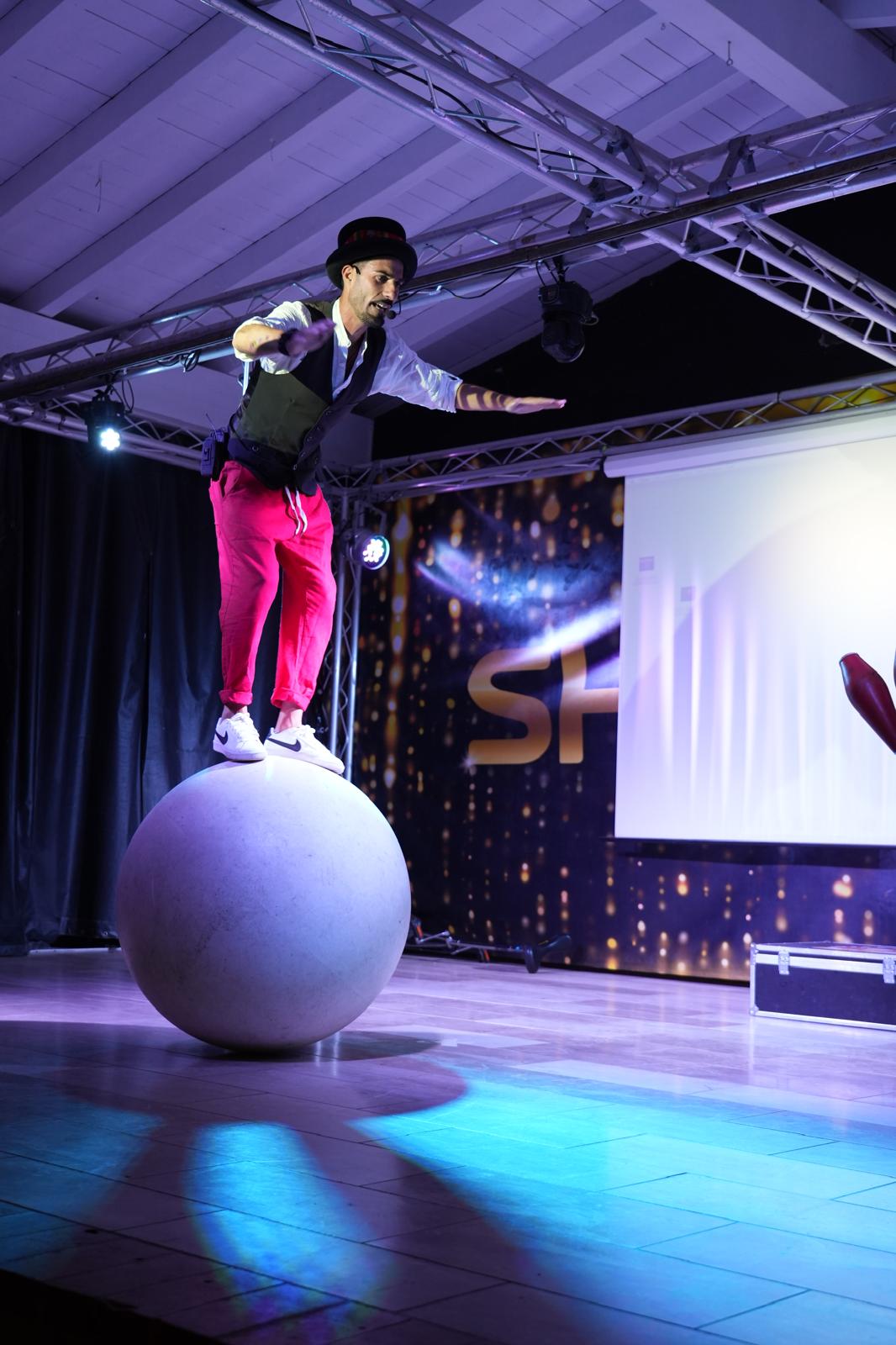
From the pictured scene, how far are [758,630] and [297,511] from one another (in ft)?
16.5

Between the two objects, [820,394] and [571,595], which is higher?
[820,394]

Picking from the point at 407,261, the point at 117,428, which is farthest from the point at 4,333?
the point at 407,261

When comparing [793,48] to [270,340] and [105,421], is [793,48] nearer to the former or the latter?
[270,340]

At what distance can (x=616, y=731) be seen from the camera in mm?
9500

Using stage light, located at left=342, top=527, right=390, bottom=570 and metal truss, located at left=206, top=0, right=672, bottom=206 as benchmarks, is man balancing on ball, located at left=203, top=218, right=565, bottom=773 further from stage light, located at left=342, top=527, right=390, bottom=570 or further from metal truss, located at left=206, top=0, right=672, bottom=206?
stage light, located at left=342, top=527, right=390, bottom=570

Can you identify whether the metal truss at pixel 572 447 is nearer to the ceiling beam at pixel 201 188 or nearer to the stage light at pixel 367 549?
the stage light at pixel 367 549

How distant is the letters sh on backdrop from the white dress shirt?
17.9 feet

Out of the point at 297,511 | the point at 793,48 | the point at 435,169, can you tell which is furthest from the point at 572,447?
the point at 297,511

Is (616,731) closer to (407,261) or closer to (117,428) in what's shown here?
(117,428)

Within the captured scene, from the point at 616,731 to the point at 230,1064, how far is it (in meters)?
5.29

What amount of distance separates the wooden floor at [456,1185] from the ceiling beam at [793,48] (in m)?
4.51

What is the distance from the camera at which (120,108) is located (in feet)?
23.8

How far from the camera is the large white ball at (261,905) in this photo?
4230 millimetres

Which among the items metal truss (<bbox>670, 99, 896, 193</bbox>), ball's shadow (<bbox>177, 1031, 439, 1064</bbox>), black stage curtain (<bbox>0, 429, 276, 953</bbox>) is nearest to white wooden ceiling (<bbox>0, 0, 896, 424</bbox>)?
metal truss (<bbox>670, 99, 896, 193</bbox>)
